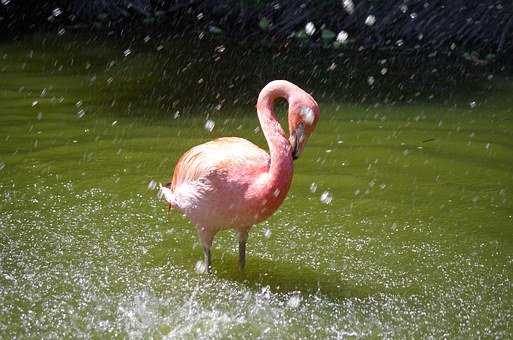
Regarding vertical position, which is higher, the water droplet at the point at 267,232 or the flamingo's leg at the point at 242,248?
the flamingo's leg at the point at 242,248

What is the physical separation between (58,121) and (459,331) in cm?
398

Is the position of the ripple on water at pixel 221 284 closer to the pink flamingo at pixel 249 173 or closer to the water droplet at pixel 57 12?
the pink flamingo at pixel 249 173

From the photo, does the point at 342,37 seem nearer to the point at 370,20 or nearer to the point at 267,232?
the point at 370,20

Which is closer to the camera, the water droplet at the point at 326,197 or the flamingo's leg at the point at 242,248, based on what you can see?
the flamingo's leg at the point at 242,248

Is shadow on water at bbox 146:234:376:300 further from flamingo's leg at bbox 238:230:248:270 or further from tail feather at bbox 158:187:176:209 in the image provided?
tail feather at bbox 158:187:176:209

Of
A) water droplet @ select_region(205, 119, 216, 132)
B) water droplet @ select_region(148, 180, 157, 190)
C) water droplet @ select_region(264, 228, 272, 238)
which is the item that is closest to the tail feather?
water droplet @ select_region(264, 228, 272, 238)

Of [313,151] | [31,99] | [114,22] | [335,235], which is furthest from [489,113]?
[114,22]

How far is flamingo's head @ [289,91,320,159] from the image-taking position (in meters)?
3.63

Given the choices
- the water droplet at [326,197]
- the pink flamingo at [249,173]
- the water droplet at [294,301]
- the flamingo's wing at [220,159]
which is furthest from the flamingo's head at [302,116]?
the water droplet at [326,197]

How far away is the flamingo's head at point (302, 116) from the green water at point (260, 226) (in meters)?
0.85

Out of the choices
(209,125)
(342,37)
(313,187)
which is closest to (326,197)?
(313,187)

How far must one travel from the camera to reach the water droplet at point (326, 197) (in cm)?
517

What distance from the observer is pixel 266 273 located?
167 inches

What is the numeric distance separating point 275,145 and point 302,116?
215 mm
